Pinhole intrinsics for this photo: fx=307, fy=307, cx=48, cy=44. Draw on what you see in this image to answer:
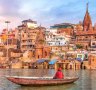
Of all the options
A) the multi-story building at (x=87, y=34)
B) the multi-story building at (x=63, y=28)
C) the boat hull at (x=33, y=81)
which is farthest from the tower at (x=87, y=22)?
the boat hull at (x=33, y=81)

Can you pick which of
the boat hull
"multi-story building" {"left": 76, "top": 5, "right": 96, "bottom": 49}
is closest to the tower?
"multi-story building" {"left": 76, "top": 5, "right": 96, "bottom": 49}

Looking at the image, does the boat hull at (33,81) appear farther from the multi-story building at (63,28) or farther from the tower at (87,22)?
the multi-story building at (63,28)

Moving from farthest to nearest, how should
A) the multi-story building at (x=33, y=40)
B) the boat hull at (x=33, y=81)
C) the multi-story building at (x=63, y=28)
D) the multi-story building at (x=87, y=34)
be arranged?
the multi-story building at (x=63, y=28) < the multi-story building at (x=87, y=34) < the multi-story building at (x=33, y=40) < the boat hull at (x=33, y=81)

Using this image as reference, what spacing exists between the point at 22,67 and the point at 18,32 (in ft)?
118

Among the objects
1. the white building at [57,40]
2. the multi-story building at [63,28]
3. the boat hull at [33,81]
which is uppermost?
the multi-story building at [63,28]

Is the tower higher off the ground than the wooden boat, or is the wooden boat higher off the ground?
the tower

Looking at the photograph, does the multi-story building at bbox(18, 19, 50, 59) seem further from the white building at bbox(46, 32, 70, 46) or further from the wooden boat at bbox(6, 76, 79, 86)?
the wooden boat at bbox(6, 76, 79, 86)

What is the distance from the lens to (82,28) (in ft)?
409

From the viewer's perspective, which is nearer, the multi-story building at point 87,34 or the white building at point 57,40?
the multi-story building at point 87,34

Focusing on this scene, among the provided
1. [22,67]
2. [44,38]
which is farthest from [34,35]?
[22,67]

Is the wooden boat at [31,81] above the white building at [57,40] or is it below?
below

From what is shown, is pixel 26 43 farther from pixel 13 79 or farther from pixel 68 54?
pixel 13 79

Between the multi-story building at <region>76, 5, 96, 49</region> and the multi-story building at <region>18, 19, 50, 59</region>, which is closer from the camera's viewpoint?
the multi-story building at <region>18, 19, 50, 59</region>

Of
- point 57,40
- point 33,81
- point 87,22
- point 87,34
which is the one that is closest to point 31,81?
point 33,81
